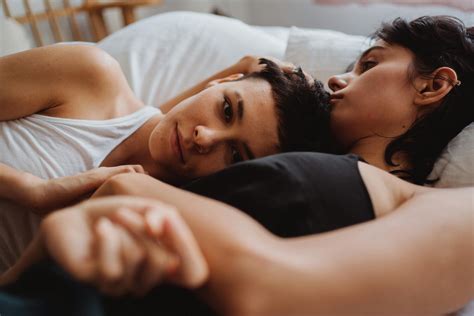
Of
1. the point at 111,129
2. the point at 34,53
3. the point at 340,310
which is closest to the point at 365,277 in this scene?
the point at 340,310

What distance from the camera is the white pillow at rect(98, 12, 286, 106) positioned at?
1.33 meters

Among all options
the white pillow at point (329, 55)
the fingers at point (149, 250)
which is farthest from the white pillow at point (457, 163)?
the fingers at point (149, 250)

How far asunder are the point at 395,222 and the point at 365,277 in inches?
4.3

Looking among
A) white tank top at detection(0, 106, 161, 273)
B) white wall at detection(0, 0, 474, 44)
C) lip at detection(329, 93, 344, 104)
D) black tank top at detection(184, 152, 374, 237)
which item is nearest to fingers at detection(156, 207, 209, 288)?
black tank top at detection(184, 152, 374, 237)

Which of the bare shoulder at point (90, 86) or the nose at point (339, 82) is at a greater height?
the bare shoulder at point (90, 86)

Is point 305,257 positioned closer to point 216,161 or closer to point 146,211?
point 146,211

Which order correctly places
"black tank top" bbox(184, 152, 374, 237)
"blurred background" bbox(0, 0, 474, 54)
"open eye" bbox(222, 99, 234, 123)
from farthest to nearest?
1. "blurred background" bbox(0, 0, 474, 54)
2. "open eye" bbox(222, 99, 234, 123)
3. "black tank top" bbox(184, 152, 374, 237)

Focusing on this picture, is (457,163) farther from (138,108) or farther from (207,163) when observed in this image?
(138,108)

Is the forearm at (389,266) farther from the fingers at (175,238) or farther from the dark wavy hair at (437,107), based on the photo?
the dark wavy hair at (437,107)

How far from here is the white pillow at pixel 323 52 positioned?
1188mm

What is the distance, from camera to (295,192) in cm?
55

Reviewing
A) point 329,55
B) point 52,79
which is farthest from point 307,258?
point 329,55

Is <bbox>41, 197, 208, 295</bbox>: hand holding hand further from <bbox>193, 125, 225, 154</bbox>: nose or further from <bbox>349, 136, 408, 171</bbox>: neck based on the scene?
<bbox>349, 136, 408, 171</bbox>: neck

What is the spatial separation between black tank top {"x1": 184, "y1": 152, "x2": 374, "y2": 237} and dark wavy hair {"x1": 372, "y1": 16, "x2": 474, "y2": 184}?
35cm
